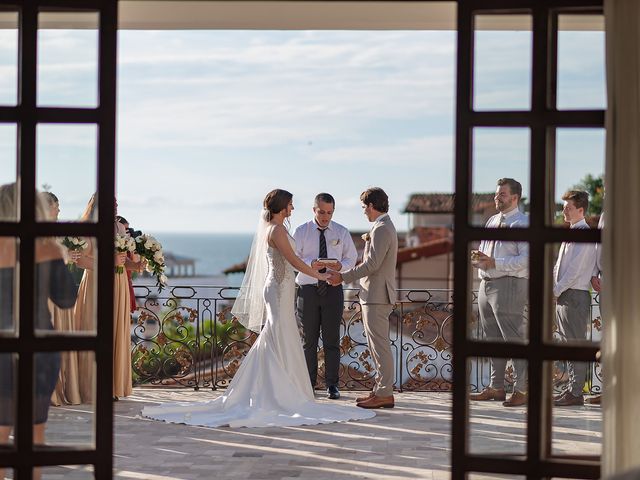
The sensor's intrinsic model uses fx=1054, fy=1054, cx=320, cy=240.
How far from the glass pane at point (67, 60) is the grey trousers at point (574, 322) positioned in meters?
2.33

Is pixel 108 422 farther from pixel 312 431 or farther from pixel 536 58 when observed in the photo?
pixel 312 431

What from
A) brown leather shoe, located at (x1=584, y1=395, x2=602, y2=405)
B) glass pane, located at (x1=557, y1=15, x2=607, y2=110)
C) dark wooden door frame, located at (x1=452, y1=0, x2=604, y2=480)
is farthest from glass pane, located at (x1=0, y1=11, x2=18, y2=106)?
brown leather shoe, located at (x1=584, y1=395, x2=602, y2=405)

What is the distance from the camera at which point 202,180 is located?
81188mm

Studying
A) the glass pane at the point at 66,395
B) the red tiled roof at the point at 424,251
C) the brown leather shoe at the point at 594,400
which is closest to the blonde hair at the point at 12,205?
the glass pane at the point at 66,395

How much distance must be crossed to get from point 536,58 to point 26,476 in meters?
2.98

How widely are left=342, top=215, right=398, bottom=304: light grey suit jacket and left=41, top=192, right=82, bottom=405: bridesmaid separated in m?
4.55

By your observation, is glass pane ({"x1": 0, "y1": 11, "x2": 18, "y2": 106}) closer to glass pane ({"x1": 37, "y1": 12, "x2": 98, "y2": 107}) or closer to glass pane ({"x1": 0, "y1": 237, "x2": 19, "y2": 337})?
glass pane ({"x1": 37, "y1": 12, "x2": 98, "y2": 107})

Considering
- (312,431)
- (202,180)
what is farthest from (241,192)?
(312,431)

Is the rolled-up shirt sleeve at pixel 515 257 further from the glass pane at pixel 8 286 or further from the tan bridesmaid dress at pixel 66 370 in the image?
the glass pane at pixel 8 286

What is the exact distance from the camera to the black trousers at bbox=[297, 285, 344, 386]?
9758mm

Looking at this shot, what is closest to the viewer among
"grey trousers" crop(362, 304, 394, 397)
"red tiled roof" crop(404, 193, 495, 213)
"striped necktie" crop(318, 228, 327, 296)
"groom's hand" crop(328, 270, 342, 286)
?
"grey trousers" crop(362, 304, 394, 397)

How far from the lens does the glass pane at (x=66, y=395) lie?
4.76 metres

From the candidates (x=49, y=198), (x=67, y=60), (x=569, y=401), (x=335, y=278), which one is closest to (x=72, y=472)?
(x=49, y=198)

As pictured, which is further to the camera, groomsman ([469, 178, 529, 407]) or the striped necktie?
the striped necktie
